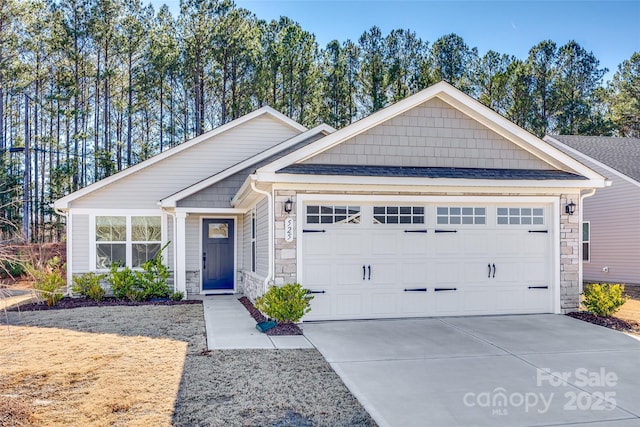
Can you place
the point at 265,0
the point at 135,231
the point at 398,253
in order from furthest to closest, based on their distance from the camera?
the point at 265,0 < the point at 135,231 < the point at 398,253

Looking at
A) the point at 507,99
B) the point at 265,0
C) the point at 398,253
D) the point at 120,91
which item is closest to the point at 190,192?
the point at 398,253

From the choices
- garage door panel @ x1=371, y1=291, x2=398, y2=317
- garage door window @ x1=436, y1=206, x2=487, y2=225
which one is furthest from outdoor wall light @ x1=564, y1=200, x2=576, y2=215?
garage door panel @ x1=371, y1=291, x2=398, y2=317

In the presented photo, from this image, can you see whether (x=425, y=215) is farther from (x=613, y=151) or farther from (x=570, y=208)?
(x=613, y=151)

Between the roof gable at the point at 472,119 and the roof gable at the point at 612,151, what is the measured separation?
770 cm

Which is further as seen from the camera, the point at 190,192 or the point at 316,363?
the point at 190,192

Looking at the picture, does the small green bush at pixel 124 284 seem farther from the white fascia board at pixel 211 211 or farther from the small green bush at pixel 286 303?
the small green bush at pixel 286 303

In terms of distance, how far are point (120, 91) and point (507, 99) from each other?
20.0m

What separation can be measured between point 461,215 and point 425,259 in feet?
3.48

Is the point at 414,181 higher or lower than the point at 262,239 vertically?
higher

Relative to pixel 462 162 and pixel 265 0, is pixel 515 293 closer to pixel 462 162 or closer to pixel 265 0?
pixel 462 162

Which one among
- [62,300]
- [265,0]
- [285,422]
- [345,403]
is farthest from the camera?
[265,0]

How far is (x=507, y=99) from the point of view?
2675 centimetres

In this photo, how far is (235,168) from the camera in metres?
13.5

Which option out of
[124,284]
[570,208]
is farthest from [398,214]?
[124,284]
